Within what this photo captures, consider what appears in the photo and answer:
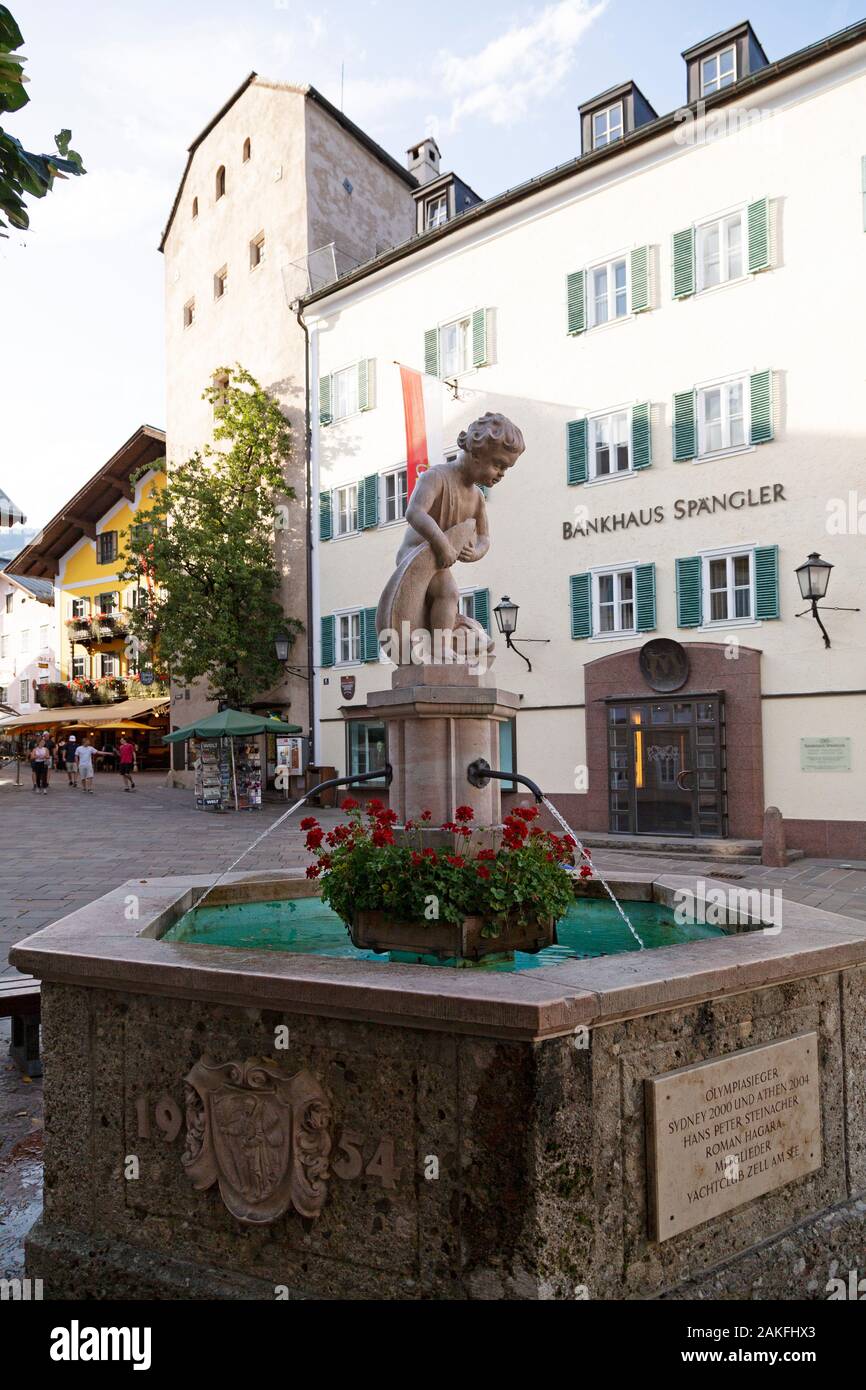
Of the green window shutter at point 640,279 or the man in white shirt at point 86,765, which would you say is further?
the man in white shirt at point 86,765

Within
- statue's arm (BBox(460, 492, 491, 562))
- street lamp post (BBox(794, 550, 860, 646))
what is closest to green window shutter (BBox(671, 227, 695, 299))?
street lamp post (BBox(794, 550, 860, 646))

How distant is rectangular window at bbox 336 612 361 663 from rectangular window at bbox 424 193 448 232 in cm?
983

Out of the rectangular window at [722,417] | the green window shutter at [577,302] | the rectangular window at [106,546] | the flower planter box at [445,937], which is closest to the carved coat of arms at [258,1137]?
the flower planter box at [445,937]

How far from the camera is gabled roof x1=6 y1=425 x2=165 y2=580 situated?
40.3m

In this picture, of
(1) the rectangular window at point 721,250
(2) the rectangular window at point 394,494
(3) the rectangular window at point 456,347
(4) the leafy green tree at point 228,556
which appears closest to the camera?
(1) the rectangular window at point 721,250

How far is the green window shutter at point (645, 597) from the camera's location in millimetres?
19156

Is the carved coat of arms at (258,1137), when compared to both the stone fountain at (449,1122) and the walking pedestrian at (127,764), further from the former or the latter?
the walking pedestrian at (127,764)

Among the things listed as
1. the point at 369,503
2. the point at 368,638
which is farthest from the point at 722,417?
the point at 368,638

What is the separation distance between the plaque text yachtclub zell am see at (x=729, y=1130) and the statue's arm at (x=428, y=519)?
10.3 ft

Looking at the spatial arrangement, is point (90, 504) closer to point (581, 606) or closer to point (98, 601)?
point (98, 601)

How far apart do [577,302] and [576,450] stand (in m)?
3.01

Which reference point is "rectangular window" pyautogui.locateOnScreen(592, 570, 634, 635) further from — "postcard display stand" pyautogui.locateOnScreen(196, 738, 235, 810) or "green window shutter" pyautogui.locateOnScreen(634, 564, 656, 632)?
"postcard display stand" pyautogui.locateOnScreen(196, 738, 235, 810)

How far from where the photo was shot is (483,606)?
2244 cm
